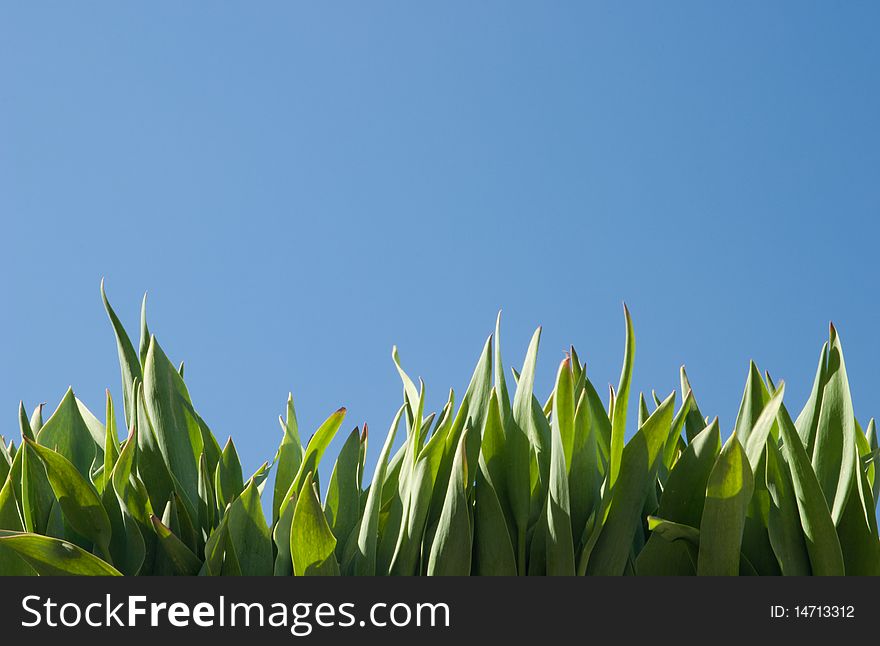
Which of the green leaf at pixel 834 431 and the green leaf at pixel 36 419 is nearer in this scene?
the green leaf at pixel 834 431

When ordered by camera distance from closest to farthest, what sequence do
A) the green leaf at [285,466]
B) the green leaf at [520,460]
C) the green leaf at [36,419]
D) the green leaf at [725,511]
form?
the green leaf at [725,511] → the green leaf at [520,460] → the green leaf at [285,466] → the green leaf at [36,419]

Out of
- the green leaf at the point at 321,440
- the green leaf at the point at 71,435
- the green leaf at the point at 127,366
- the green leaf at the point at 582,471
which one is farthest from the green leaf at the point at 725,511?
the green leaf at the point at 71,435

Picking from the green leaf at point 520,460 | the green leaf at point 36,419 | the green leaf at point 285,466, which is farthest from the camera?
the green leaf at point 36,419

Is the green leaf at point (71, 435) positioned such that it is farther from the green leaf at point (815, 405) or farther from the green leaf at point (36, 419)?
the green leaf at point (815, 405)

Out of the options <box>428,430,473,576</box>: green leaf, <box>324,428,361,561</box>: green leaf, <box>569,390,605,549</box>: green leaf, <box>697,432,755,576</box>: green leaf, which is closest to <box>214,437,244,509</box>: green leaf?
<box>324,428,361,561</box>: green leaf

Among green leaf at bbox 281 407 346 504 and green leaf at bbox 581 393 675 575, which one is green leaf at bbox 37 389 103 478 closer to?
green leaf at bbox 281 407 346 504

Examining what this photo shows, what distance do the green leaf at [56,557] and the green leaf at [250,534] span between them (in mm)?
104

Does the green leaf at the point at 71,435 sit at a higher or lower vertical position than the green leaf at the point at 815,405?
higher

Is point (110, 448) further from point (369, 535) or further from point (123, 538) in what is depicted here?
point (369, 535)

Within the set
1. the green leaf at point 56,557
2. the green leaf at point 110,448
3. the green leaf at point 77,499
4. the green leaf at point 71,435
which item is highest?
the green leaf at point 71,435

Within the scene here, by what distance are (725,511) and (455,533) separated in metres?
0.22

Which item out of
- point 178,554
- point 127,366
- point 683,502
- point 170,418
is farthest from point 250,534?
point 683,502

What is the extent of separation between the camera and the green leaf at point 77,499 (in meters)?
0.71

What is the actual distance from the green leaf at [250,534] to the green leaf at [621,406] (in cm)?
32
